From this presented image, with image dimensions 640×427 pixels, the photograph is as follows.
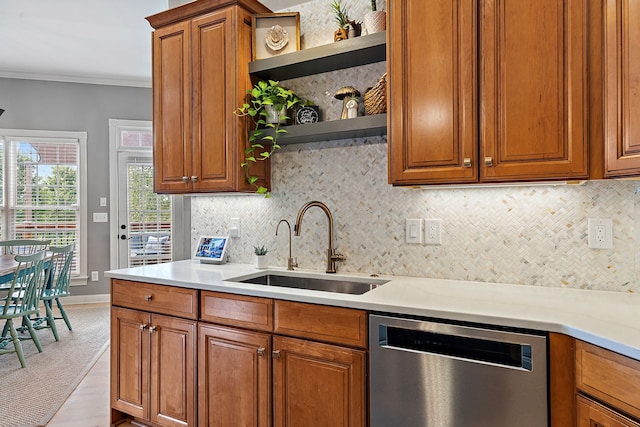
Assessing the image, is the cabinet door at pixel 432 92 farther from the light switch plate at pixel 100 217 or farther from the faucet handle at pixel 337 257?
the light switch plate at pixel 100 217

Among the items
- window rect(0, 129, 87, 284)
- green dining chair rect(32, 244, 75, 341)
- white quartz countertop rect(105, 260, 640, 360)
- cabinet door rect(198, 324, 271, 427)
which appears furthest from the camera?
window rect(0, 129, 87, 284)

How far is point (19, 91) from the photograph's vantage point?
5.10 meters

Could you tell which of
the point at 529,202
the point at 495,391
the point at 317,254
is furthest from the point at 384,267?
the point at 495,391

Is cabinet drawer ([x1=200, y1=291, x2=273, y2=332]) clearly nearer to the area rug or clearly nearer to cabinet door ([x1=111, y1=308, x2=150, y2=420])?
cabinet door ([x1=111, y1=308, x2=150, y2=420])

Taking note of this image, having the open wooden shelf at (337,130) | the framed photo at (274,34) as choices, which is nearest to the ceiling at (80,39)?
the framed photo at (274,34)

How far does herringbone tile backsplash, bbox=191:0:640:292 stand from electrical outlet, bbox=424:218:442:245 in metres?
0.03

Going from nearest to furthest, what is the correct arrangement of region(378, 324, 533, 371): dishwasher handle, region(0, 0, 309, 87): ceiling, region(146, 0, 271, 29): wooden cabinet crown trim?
region(378, 324, 533, 371): dishwasher handle
region(146, 0, 271, 29): wooden cabinet crown trim
region(0, 0, 309, 87): ceiling

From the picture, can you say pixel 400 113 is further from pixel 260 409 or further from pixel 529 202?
pixel 260 409

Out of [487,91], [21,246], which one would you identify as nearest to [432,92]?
[487,91]

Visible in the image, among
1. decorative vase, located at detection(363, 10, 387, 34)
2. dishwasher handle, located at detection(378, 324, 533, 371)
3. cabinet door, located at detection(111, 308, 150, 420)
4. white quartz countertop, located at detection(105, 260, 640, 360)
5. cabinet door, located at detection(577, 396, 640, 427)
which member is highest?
decorative vase, located at detection(363, 10, 387, 34)

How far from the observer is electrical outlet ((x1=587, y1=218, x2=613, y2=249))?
176 cm

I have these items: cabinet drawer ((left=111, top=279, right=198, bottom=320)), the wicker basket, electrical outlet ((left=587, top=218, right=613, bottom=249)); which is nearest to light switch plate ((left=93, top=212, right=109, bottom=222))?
cabinet drawer ((left=111, top=279, right=198, bottom=320))

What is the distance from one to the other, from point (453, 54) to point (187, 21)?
1.67m

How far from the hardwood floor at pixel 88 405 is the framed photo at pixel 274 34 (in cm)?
244
